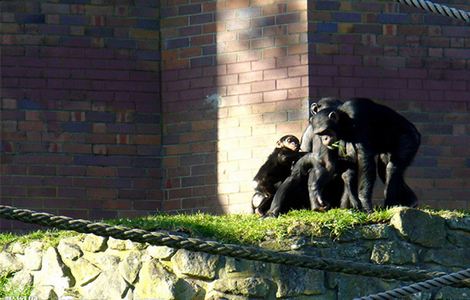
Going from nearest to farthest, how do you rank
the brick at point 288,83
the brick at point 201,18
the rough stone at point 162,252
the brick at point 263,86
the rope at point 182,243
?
the rope at point 182,243 → the rough stone at point 162,252 → the brick at point 288,83 → the brick at point 263,86 → the brick at point 201,18

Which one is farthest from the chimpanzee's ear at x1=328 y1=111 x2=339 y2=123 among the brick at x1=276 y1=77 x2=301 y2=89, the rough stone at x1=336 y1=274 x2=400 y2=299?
the brick at x1=276 y1=77 x2=301 y2=89

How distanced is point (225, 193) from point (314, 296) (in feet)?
10.8

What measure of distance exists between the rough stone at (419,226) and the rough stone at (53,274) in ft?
9.11

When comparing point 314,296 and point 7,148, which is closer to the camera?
point 314,296

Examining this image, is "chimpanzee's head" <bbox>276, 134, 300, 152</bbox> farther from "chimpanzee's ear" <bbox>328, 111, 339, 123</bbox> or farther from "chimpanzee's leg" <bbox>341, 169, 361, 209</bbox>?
"chimpanzee's ear" <bbox>328, 111, 339, 123</bbox>

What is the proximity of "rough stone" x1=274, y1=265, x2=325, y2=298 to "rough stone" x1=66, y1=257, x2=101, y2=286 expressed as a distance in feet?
5.12

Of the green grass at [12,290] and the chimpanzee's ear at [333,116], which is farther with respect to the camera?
the chimpanzee's ear at [333,116]

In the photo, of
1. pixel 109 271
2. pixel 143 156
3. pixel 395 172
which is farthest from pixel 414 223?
pixel 143 156

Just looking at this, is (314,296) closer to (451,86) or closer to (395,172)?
(395,172)

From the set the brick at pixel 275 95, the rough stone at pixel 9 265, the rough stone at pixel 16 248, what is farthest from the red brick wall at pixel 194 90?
the rough stone at pixel 9 265

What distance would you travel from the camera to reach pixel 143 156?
1708 cm

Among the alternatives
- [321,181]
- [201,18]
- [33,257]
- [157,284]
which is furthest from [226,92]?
[157,284]

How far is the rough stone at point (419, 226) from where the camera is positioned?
1395 cm

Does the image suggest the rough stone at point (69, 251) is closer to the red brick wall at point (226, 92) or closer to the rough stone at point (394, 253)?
the rough stone at point (394, 253)
